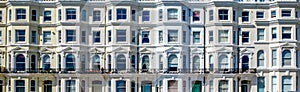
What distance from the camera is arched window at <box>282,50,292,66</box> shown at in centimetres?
2931

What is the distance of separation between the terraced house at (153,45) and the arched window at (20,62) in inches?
1.1

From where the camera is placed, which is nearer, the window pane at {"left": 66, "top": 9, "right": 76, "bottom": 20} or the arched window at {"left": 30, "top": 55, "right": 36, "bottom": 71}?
the window pane at {"left": 66, "top": 9, "right": 76, "bottom": 20}

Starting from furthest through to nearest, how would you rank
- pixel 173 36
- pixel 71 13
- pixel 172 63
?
pixel 172 63
pixel 71 13
pixel 173 36

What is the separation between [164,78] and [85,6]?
9.51ft

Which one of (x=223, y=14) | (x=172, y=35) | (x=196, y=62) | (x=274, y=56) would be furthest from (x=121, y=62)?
(x=274, y=56)

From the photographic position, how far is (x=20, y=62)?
2966cm

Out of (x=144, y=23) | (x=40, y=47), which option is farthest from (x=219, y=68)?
(x=40, y=47)

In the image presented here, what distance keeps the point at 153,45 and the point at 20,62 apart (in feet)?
12.0

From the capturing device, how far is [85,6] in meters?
28.6

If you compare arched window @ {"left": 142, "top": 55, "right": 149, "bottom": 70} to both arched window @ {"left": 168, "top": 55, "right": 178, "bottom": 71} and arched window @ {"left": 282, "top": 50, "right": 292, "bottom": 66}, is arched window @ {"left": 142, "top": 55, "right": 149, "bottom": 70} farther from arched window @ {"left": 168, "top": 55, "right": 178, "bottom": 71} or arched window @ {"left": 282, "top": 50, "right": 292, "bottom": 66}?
arched window @ {"left": 282, "top": 50, "right": 292, "bottom": 66}

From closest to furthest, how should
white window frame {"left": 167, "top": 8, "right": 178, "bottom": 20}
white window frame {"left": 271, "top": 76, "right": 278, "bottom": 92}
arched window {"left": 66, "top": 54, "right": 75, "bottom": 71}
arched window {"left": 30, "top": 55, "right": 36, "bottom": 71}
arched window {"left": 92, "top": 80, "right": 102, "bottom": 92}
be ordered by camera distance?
1. arched window {"left": 92, "top": 80, "right": 102, "bottom": 92}
2. white window frame {"left": 167, "top": 8, "right": 178, "bottom": 20}
3. white window frame {"left": 271, "top": 76, "right": 278, "bottom": 92}
4. arched window {"left": 66, "top": 54, "right": 75, "bottom": 71}
5. arched window {"left": 30, "top": 55, "right": 36, "bottom": 71}

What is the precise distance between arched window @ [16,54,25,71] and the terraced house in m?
0.03

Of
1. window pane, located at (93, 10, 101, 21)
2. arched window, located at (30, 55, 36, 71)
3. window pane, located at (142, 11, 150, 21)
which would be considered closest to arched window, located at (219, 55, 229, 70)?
window pane, located at (142, 11, 150, 21)

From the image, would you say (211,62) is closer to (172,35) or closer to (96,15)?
(172,35)
